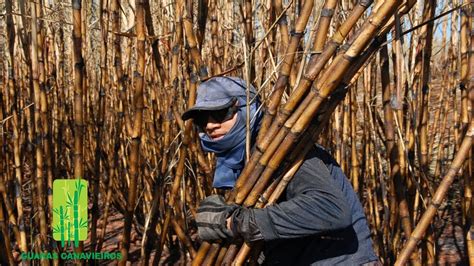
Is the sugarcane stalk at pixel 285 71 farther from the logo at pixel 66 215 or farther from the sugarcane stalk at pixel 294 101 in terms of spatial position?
the logo at pixel 66 215

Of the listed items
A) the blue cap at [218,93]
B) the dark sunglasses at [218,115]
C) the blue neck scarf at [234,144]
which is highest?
the blue cap at [218,93]

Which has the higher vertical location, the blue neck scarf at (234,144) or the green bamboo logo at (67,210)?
the blue neck scarf at (234,144)

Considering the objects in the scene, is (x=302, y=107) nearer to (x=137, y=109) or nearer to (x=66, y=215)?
(x=137, y=109)

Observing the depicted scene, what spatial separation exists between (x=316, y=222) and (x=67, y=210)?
2.77ft

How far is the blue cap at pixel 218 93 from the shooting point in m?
0.94

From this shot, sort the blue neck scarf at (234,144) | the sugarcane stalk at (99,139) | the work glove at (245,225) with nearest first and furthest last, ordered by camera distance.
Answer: the work glove at (245,225), the blue neck scarf at (234,144), the sugarcane stalk at (99,139)

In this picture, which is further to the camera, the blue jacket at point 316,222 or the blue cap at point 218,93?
the blue cap at point 218,93

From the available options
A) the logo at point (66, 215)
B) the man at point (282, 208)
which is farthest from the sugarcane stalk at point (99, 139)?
the man at point (282, 208)

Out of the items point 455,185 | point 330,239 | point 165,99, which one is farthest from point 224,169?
point 455,185

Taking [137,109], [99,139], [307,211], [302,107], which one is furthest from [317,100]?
[99,139]

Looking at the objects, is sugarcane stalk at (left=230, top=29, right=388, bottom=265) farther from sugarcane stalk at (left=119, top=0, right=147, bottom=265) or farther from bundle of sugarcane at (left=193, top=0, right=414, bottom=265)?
sugarcane stalk at (left=119, top=0, right=147, bottom=265)

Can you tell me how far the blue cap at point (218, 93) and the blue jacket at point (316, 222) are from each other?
18 centimetres

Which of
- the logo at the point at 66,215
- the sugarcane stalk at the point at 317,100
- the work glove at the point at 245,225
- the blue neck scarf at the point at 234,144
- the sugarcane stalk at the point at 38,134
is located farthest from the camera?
the logo at the point at 66,215

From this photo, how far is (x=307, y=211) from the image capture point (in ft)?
2.74
